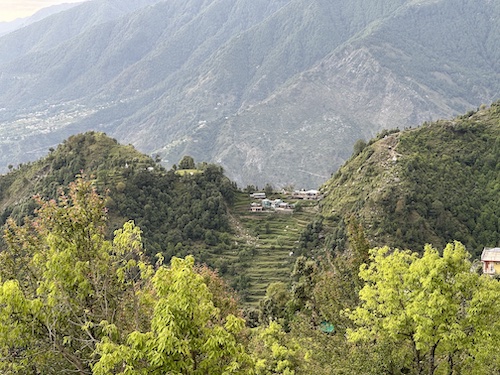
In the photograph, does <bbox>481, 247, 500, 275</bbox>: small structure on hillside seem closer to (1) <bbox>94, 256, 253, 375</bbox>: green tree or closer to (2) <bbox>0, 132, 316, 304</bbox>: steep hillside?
(2) <bbox>0, 132, 316, 304</bbox>: steep hillside

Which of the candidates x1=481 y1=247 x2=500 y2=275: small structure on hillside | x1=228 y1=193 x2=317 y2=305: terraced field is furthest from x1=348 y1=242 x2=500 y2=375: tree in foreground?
x1=228 y1=193 x2=317 y2=305: terraced field

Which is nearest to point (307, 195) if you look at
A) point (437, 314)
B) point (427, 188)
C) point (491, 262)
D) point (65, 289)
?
point (427, 188)

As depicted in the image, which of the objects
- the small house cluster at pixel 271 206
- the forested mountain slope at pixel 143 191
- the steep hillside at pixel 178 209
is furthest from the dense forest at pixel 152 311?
the small house cluster at pixel 271 206

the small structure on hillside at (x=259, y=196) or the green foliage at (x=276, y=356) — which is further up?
the small structure on hillside at (x=259, y=196)

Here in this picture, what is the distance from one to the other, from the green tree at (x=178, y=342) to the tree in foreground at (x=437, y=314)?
975cm

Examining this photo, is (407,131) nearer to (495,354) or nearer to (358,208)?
(358,208)

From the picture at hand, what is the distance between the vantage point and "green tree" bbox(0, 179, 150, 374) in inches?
514

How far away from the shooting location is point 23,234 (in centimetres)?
1497

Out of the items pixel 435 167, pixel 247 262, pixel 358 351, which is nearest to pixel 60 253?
pixel 358 351

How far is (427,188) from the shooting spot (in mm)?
81438

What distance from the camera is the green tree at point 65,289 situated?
1305 centimetres

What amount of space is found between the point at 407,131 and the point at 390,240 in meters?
30.8

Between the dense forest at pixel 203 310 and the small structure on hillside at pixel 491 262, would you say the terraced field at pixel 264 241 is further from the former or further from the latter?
the small structure on hillside at pixel 491 262

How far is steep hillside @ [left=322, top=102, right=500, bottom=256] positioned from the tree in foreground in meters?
51.3
